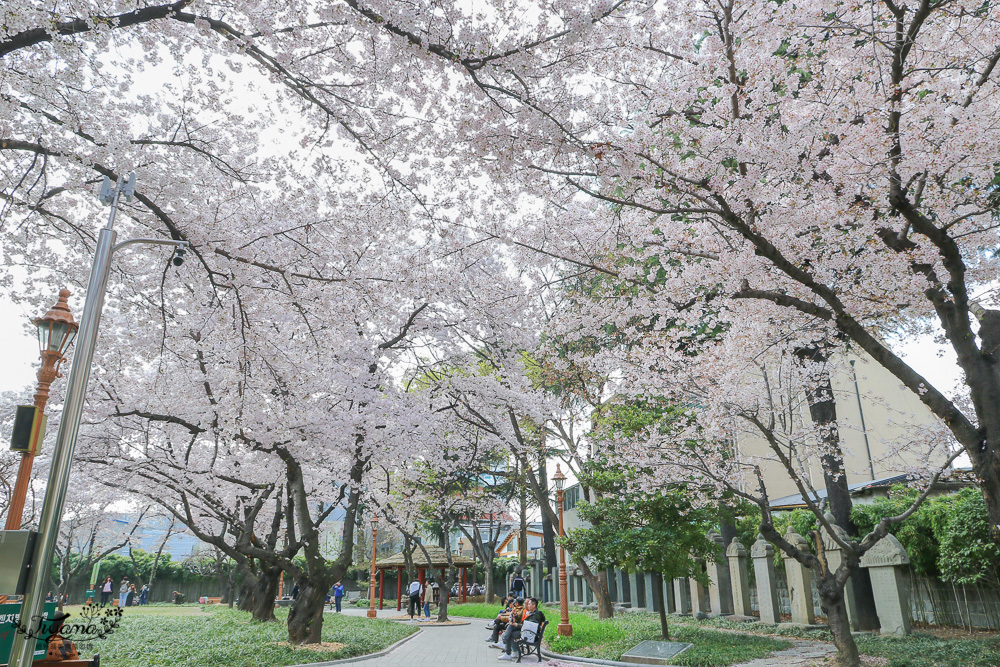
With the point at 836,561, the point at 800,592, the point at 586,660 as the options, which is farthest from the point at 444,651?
the point at 836,561

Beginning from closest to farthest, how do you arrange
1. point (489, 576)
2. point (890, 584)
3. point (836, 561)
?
point (890, 584)
point (836, 561)
point (489, 576)

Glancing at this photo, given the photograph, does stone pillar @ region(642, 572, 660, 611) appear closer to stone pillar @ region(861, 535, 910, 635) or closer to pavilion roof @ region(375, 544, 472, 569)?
stone pillar @ region(861, 535, 910, 635)

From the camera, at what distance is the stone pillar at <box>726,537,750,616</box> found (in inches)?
642

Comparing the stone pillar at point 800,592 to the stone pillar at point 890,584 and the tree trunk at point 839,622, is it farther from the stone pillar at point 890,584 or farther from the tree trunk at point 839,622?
the tree trunk at point 839,622

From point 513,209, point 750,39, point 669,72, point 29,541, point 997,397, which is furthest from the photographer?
point 513,209

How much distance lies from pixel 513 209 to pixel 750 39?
4.29 m

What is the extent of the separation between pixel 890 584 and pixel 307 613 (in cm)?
1189

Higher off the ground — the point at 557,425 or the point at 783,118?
the point at 783,118

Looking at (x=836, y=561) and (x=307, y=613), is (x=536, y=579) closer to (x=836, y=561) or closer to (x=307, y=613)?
(x=307, y=613)

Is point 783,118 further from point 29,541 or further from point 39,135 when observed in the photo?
point 29,541

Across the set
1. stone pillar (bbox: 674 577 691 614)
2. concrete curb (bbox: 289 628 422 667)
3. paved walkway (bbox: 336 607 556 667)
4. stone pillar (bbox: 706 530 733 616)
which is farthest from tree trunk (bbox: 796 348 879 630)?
concrete curb (bbox: 289 628 422 667)

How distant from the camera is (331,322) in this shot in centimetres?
943

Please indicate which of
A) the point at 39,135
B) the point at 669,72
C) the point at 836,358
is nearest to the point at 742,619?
the point at 836,358

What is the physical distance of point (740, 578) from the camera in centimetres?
1645
